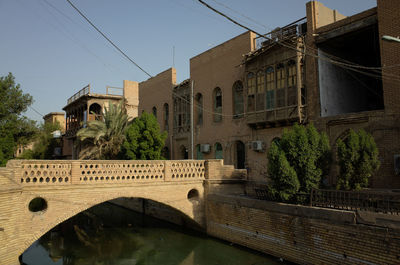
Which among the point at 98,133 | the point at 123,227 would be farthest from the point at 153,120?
the point at 123,227

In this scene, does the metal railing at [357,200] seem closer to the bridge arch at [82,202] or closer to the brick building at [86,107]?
the bridge arch at [82,202]

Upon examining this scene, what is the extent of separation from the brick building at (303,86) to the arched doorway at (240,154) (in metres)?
0.06

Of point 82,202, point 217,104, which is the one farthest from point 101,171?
point 217,104

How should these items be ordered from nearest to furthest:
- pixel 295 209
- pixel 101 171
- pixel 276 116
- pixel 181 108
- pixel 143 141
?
pixel 295 209, pixel 101 171, pixel 276 116, pixel 143 141, pixel 181 108

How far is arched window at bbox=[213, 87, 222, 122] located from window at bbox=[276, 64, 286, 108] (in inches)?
183

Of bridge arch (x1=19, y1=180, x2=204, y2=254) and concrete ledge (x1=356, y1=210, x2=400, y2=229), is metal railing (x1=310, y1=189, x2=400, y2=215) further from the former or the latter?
bridge arch (x1=19, y1=180, x2=204, y2=254)

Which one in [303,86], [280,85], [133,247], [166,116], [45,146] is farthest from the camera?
[45,146]

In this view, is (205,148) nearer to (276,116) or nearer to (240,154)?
(240,154)

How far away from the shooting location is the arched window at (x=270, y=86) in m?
15.8

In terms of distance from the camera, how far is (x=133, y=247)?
502 inches

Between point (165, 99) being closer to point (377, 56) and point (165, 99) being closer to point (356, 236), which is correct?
point (377, 56)

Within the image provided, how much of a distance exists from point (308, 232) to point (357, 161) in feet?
8.73

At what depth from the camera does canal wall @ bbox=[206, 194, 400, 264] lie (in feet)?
24.1

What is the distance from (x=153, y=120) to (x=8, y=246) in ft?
38.2
